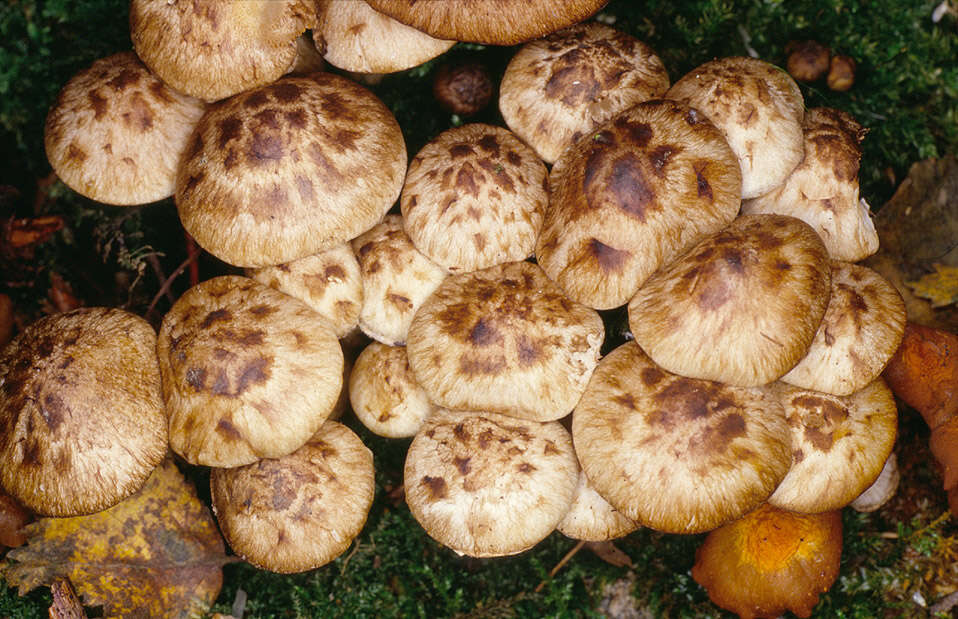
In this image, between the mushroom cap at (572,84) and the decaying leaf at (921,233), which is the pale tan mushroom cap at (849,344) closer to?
the decaying leaf at (921,233)

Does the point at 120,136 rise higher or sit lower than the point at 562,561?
higher

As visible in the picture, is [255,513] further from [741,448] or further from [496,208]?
[741,448]

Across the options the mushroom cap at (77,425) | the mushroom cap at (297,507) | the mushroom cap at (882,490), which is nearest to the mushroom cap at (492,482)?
the mushroom cap at (297,507)

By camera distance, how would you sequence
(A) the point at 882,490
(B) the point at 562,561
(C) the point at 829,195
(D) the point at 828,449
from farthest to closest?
1. (B) the point at 562,561
2. (A) the point at 882,490
3. (C) the point at 829,195
4. (D) the point at 828,449

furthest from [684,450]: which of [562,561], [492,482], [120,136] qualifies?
[120,136]

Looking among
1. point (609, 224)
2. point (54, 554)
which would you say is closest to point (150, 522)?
Result: point (54, 554)

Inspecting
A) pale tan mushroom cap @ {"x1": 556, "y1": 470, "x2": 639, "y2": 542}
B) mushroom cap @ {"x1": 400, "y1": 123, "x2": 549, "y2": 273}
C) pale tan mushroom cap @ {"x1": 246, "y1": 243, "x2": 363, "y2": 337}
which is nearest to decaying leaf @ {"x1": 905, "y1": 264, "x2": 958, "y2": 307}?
pale tan mushroom cap @ {"x1": 556, "y1": 470, "x2": 639, "y2": 542}

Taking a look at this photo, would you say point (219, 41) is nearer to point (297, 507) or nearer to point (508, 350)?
point (508, 350)

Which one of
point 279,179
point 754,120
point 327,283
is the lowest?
point 327,283

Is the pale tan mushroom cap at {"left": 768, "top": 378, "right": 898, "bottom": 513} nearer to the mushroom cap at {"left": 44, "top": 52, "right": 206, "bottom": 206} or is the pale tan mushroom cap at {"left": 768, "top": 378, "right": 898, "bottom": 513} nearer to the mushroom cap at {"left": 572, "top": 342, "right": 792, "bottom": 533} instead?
the mushroom cap at {"left": 572, "top": 342, "right": 792, "bottom": 533}
